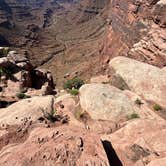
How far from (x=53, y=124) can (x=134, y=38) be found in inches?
1541

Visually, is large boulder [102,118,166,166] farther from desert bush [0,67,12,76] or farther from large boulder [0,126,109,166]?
desert bush [0,67,12,76]

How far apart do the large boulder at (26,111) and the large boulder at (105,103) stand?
2.63m

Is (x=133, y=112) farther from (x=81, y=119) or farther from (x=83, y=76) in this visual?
(x=83, y=76)

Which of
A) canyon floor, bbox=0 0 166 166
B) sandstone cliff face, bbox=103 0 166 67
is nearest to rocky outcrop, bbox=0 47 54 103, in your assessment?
canyon floor, bbox=0 0 166 166

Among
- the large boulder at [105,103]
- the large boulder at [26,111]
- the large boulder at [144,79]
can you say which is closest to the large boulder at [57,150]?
the large boulder at [26,111]

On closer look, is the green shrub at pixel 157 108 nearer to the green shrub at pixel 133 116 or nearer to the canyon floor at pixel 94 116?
the canyon floor at pixel 94 116

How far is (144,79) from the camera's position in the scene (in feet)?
80.4

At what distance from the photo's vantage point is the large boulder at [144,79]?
75.8 ft

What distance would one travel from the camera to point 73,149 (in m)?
13.3

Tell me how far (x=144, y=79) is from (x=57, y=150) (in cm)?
1339

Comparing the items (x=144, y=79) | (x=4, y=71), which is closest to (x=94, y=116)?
(x=144, y=79)

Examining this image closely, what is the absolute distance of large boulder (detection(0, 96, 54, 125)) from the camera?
58.5 ft

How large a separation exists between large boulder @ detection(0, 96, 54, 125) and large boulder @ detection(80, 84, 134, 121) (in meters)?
2.63

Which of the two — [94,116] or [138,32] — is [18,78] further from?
[138,32]
